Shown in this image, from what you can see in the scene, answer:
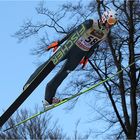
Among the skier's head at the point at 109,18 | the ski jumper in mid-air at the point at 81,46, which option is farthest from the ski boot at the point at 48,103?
the skier's head at the point at 109,18

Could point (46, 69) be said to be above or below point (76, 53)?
below

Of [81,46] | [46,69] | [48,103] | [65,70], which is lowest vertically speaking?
[48,103]

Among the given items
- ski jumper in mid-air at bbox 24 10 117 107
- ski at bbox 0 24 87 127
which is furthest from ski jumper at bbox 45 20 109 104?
ski at bbox 0 24 87 127

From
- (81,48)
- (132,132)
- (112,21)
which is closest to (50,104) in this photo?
(81,48)

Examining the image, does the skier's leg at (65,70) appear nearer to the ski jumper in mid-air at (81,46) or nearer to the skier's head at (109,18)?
the ski jumper in mid-air at (81,46)

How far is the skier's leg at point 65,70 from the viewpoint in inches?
353

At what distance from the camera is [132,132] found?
52.5ft

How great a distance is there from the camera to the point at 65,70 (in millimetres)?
9000

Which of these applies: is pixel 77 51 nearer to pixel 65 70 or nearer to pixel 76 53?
pixel 76 53

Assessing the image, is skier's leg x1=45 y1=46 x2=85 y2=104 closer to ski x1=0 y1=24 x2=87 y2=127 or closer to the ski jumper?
the ski jumper

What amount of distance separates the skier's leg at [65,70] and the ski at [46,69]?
0.47 ft

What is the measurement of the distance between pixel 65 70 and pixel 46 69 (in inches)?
16.0

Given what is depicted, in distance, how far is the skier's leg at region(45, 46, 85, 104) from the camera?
8.96m

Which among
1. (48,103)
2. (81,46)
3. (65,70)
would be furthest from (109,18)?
(48,103)
